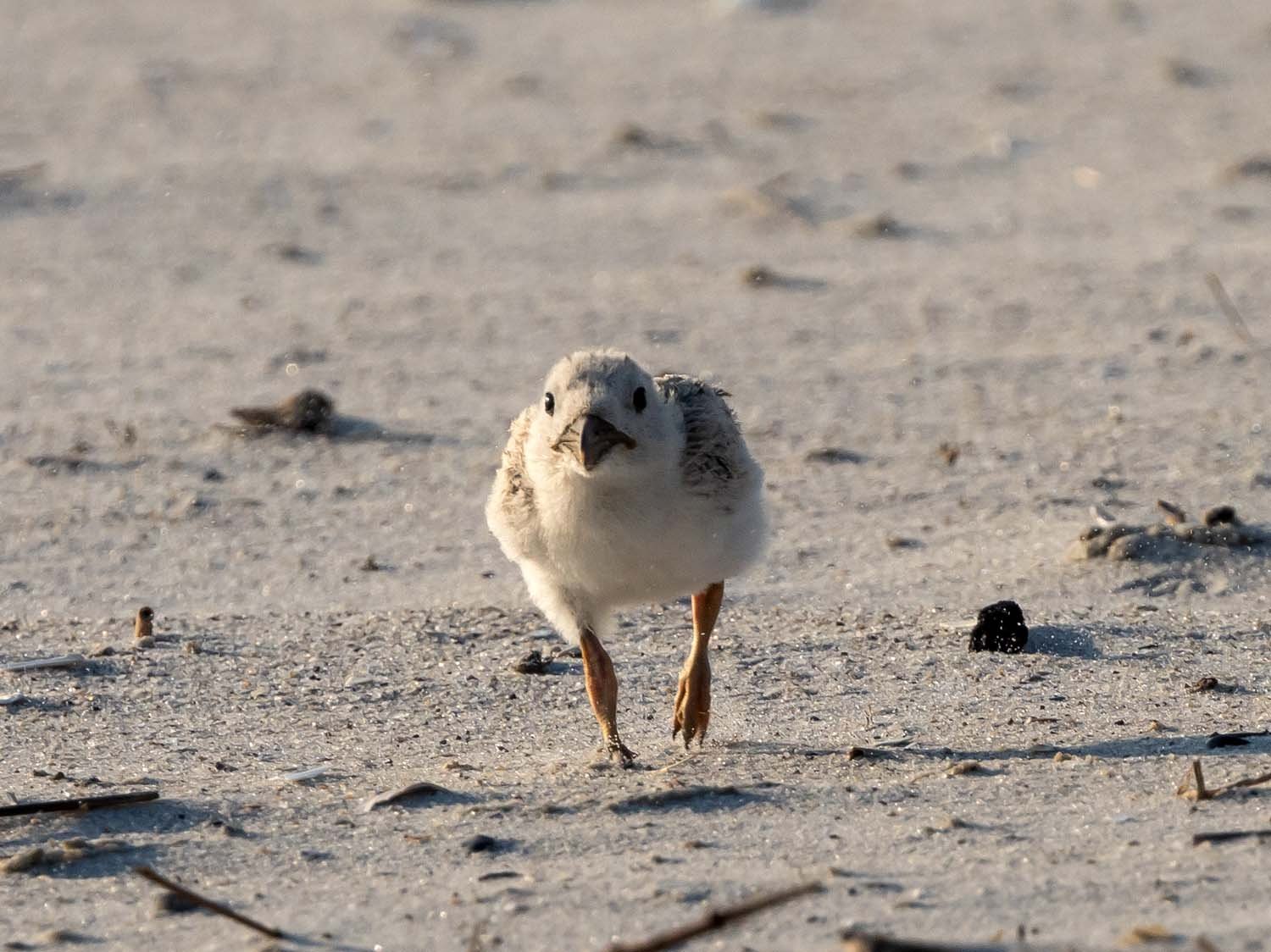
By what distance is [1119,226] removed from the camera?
10.8m

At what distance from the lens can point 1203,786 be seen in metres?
4.26

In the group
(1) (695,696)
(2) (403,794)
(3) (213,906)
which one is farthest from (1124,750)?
(3) (213,906)

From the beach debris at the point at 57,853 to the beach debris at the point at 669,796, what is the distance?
109cm

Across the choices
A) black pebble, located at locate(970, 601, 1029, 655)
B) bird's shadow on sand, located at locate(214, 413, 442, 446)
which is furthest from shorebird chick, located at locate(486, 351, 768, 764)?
bird's shadow on sand, located at locate(214, 413, 442, 446)

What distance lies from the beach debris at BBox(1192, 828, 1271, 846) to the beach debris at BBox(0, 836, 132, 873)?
2265 millimetres

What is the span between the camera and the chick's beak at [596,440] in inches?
182

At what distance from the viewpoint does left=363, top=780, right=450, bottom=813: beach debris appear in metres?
4.48

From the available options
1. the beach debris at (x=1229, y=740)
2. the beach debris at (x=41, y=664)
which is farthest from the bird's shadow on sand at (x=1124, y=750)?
the beach debris at (x=41, y=664)

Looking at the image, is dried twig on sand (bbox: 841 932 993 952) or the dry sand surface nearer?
dried twig on sand (bbox: 841 932 993 952)

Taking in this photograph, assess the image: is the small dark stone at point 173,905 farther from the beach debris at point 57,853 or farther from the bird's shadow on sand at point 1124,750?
the bird's shadow on sand at point 1124,750

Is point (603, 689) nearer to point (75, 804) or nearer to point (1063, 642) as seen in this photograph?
point (75, 804)

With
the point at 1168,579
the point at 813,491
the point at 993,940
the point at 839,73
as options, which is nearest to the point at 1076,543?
the point at 1168,579

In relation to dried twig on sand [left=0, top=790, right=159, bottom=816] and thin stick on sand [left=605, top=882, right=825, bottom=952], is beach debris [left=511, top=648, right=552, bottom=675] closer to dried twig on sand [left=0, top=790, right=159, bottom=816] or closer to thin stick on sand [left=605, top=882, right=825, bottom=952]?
dried twig on sand [left=0, top=790, right=159, bottom=816]

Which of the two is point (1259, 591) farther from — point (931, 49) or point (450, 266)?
point (931, 49)
